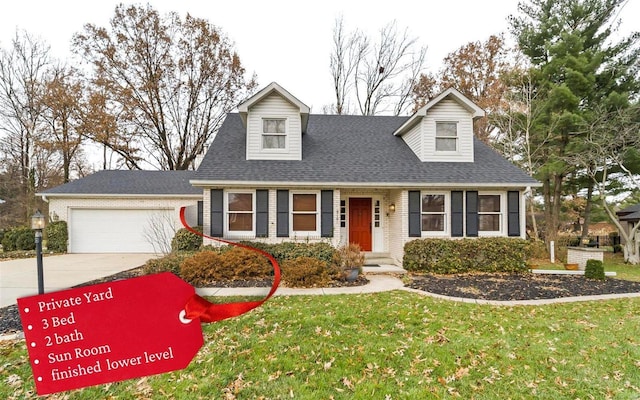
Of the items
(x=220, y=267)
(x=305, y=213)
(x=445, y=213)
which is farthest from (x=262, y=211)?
(x=445, y=213)

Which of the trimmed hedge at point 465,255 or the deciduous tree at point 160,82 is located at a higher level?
the deciduous tree at point 160,82

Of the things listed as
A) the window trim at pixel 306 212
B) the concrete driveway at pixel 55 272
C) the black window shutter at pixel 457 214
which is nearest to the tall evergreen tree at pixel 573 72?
the black window shutter at pixel 457 214

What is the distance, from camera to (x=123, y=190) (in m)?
14.2

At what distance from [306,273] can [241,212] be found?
3.42 metres

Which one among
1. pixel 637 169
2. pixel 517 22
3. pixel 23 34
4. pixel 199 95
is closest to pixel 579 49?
pixel 517 22

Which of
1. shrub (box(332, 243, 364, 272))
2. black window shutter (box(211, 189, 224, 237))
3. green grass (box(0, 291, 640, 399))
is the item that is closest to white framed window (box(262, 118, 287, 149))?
black window shutter (box(211, 189, 224, 237))

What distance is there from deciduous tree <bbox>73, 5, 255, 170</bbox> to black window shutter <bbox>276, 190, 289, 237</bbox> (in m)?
14.7

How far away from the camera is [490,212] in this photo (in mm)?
10406

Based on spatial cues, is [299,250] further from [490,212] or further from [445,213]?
[490,212]

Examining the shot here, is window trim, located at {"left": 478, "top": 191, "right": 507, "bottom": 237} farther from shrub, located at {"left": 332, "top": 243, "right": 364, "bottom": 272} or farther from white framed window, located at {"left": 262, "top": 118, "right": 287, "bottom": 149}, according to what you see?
white framed window, located at {"left": 262, "top": 118, "right": 287, "bottom": 149}

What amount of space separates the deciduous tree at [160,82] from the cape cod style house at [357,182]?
11070 mm

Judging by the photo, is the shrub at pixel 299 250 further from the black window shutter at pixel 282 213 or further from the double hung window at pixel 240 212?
the double hung window at pixel 240 212

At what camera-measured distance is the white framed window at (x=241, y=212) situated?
9.79 m

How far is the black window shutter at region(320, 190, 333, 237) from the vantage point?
990 centimetres
